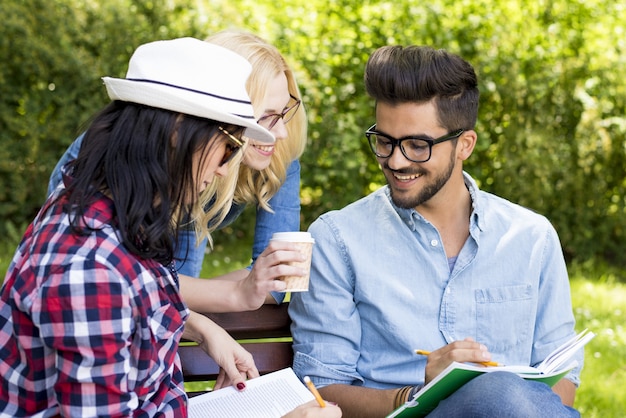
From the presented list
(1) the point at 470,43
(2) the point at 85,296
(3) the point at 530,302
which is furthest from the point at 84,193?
(1) the point at 470,43

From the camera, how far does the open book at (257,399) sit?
7.99ft

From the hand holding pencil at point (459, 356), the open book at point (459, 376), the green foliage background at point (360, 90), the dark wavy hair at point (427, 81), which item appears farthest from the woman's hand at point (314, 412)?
the green foliage background at point (360, 90)

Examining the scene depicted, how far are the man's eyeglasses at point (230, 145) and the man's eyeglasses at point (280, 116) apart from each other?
76 cm

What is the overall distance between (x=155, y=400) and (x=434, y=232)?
50.1 inches

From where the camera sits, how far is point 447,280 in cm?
298

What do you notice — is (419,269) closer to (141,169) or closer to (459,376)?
(459,376)

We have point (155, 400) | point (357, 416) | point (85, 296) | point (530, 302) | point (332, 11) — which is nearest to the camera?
point (85, 296)

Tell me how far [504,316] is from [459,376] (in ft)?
1.97

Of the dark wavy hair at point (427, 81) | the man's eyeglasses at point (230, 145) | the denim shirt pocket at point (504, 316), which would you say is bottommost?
the denim shirt pocket at point (504, 316)

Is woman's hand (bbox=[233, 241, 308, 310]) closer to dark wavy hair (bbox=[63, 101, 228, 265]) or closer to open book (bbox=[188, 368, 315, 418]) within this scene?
open book (bbox=[188, 368, 315, 418])

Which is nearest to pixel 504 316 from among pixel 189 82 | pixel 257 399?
pixel 257 399

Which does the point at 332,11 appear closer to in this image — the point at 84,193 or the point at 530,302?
the point at 530,302

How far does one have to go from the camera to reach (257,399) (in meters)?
2.51

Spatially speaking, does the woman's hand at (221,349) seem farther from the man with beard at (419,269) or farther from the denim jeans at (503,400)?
the denim jeans at (503,400)
